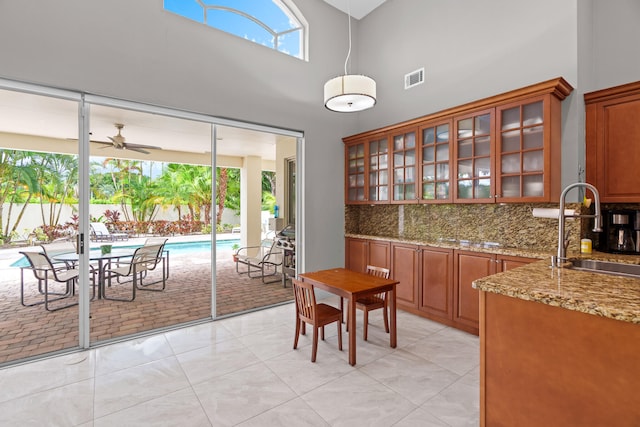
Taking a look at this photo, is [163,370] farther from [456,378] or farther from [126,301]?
[456,378]

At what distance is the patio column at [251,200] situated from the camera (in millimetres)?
4629

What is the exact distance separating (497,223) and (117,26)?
452 cm

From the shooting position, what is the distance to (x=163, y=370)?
2.57 meters

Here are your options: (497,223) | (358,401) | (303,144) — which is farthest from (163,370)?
(497,223)

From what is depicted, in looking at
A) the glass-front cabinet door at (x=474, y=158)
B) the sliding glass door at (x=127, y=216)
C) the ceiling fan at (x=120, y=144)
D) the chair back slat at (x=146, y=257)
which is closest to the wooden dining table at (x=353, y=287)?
the glass-front cabinet door at (x=474, y=158)

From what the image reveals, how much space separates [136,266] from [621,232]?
5585 mm

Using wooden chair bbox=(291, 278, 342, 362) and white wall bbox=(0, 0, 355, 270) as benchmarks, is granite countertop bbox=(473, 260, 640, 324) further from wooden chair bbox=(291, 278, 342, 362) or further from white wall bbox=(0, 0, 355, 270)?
white wall bbox=(0, 0, 355, 270)

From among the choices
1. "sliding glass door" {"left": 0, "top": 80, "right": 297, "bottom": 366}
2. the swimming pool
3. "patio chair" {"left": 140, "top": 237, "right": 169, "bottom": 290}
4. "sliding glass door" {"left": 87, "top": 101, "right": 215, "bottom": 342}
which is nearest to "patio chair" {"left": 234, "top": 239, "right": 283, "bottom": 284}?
"sliding glass door" {"left": 0, "top": 80, "right": 297, "bottom": 366}

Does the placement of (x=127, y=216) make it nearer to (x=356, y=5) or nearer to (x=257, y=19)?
(x=257, y=19)

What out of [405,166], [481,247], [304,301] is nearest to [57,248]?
[304,301]

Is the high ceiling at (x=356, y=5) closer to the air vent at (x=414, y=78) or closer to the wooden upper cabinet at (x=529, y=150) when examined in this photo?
the air vent at (x=414, y=78)

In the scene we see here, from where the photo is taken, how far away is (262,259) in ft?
16.6

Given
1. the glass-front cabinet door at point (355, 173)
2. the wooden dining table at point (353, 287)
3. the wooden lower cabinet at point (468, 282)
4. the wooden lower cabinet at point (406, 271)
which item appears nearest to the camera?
the wooden dining table at point (353, 287)

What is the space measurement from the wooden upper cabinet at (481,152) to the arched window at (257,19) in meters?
1.71
